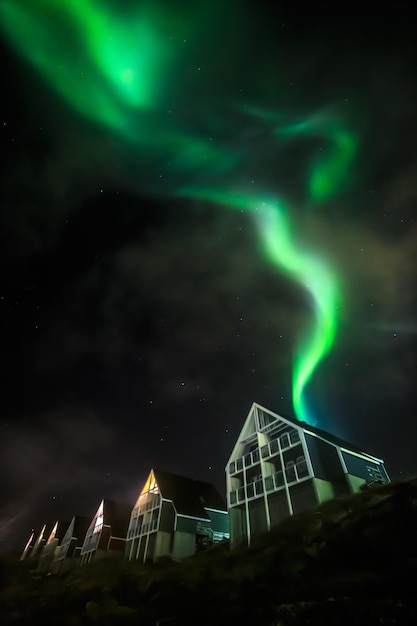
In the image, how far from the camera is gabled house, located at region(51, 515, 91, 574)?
49.3 metres

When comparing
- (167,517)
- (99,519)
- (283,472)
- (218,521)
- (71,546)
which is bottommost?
(283,472)

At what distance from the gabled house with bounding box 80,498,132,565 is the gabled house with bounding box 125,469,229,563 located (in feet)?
24.7

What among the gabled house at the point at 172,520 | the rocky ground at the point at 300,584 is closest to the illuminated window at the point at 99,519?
the gabled house at the point at 172,520

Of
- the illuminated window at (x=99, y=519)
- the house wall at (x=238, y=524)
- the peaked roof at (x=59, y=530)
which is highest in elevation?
the peaked roof at (x=59, y=530)

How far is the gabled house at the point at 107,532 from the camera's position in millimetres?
42562

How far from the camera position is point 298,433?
2583 cm

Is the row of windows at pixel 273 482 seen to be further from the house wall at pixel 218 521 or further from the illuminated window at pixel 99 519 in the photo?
the illuminated window at pixel 99 519

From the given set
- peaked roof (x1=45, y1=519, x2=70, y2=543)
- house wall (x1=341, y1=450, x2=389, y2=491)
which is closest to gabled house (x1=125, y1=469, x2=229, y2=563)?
house wall (x1=341, y1=450, x2=389, y2=491)

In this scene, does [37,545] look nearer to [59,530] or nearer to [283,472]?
[59,530]

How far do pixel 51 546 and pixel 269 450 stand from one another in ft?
179

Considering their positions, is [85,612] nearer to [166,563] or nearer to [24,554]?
[166,563]

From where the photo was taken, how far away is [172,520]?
34.5 meters

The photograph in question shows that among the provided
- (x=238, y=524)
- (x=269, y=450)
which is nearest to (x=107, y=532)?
(x=238, y=524)

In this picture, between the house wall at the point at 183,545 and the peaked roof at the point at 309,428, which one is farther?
the house wall at the point at 183,545
